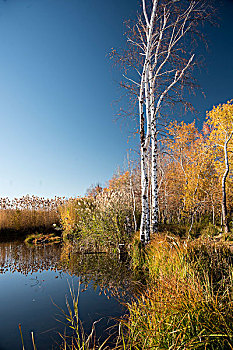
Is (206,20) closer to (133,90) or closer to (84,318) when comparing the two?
(133,90)

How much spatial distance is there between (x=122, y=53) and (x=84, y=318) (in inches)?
307

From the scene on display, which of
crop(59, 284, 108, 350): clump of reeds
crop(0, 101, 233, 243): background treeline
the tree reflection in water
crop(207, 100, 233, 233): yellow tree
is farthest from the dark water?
crop(207, 100, 233, 233): yellow tree

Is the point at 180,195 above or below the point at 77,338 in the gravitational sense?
above

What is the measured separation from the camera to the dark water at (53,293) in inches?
117

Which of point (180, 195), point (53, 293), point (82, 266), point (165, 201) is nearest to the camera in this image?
point (53, 293)

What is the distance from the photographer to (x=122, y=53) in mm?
7762

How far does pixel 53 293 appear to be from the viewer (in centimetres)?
442

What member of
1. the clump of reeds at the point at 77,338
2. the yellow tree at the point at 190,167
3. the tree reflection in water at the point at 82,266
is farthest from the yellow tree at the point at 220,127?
the clump of reeds at the point at 77,338

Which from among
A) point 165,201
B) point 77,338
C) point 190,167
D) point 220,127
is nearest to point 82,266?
point 77,338

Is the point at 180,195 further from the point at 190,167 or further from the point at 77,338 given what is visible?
the point at 77,338

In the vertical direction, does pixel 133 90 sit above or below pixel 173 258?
above

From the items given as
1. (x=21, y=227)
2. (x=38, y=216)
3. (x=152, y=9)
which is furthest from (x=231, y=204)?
(x=21, y=227)

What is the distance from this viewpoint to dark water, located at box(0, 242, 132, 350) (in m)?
2.98

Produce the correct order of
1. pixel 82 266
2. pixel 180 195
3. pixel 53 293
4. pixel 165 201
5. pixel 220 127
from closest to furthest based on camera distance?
pixel 53 293 → pixel 82 266 → pixel 165 201 → pixel 220 127 → pixel 180 195
